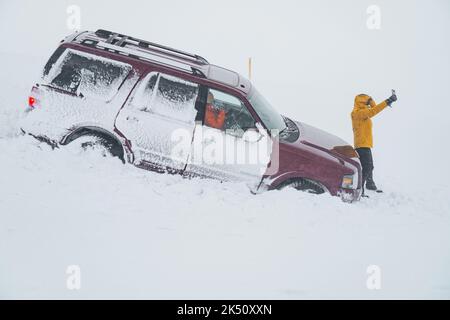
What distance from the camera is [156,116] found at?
546 cm

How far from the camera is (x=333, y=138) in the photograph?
6789mm

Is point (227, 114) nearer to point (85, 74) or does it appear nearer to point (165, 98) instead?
point (165, 98)

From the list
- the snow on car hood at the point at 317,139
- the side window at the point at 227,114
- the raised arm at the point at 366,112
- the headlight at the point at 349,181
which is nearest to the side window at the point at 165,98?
the side window at the point at 227,114

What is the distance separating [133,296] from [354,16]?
2424 cm

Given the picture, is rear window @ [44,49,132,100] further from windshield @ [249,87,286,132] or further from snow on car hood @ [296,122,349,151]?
snow on car hood @ [296,122,349,151]

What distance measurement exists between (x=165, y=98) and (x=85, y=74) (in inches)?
42.5

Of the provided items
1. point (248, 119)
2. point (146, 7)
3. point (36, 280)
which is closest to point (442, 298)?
point (248, 119)

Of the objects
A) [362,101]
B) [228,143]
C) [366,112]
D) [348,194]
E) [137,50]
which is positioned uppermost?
[137,50]

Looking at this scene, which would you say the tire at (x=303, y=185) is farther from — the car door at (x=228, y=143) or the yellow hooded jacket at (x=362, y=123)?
the yellow hooded jacket at (x=362, y=123)

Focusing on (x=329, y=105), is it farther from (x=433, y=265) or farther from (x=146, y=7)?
(x=146, y=7)

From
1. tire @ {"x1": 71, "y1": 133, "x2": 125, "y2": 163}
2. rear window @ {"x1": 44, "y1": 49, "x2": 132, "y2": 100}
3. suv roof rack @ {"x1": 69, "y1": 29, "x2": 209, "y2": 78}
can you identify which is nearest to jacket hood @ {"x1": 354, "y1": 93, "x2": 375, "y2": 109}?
suv roof rack @ {"x1": 69, "y1": 29, "x2": 209, "y2": 78}

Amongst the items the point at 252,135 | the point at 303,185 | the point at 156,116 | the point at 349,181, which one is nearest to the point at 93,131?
the point at 156,116

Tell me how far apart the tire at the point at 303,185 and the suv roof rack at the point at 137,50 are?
73.9 inches

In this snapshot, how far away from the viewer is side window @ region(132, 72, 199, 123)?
548 cm
